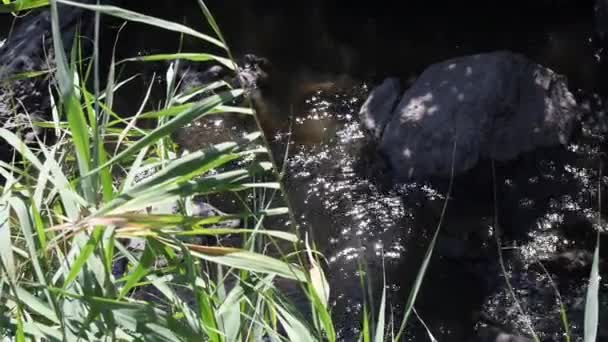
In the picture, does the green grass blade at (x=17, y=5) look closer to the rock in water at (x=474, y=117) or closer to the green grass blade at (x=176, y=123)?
the green grass blade at (x=176, y=123)

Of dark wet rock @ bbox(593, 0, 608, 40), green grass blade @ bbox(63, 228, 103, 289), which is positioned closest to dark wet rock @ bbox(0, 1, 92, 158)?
dark wet rock @ bbox(593, 0, 608, 40)

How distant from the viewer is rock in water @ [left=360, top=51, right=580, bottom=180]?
225 inches

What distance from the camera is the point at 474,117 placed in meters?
5.81

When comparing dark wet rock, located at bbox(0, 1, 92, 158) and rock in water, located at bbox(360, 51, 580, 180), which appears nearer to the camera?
rock in water, located at bbox(360, 51, 580, 180)

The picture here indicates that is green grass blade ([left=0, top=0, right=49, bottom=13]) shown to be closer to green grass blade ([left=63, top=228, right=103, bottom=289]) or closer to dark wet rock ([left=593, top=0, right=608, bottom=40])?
green grass blade ([left=63, top=228, right=103, bottom=289])

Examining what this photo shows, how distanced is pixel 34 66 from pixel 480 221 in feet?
13.8

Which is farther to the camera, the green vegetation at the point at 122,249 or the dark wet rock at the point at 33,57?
the dark wet rock at the point at 33,57

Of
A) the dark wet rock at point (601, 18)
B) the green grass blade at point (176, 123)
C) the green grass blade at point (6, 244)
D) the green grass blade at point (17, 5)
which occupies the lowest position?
the dark wet rock at point (601, 18)

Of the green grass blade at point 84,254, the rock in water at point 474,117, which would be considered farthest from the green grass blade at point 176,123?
the rock in water at point 474,117

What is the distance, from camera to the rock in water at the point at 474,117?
225 inches

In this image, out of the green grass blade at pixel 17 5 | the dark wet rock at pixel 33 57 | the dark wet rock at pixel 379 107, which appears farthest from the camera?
the dark wet rock at pixel 33 57

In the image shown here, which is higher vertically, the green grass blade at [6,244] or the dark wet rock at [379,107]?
the green grass blade at [6,244]

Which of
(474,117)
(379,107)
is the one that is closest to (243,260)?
(474,117)

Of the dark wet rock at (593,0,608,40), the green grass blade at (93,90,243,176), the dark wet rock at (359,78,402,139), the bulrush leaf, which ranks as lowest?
the dark wet rock at (359,78,402,139)
